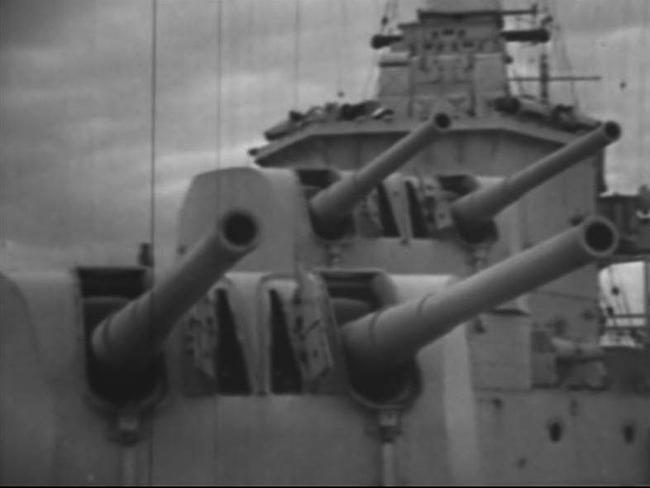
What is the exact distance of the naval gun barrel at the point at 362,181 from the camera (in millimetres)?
14945

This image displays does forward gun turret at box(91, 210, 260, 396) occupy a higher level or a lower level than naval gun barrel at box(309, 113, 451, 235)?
lower

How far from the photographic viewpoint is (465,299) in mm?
10531

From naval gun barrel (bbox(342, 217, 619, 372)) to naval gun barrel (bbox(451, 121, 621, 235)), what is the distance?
16.0ft

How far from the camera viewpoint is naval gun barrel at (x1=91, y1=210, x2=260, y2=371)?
920 centimetres

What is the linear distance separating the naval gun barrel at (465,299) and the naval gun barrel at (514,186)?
4873 mm

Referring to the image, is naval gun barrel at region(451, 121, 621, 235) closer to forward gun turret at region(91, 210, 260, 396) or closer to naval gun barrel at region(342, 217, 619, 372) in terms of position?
naval gun barrel at region(342, 217, 619, 372)

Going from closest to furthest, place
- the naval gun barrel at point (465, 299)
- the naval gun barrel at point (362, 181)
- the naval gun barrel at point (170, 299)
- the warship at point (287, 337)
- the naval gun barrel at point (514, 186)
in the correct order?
the naval gun barrel at point (170, 299)
the naval gun barrel at point (465, 299)
the warship at point (287, 337)
the naval gun barrel at point (362, 181)
the naval gun barrel at point (514, 186)

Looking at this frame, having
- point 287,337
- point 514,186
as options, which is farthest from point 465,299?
point 514,186

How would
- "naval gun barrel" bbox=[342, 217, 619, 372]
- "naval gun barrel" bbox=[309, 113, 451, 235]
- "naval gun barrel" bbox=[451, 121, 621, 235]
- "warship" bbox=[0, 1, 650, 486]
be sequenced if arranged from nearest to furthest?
"naval gun barrel" bbox=[342, 217, 619, 372]
"warship" bbox=[0, 1, 650, 486]
"naval gun barrel" bbox=[309, 113, 451, 235]
"naval gun barrel" bbox=[451, 121, 621, 235]

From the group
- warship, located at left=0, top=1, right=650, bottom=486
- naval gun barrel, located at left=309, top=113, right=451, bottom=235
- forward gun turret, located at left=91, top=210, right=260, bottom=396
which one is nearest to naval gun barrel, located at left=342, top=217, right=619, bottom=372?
warship, located at left=0, top=1, right=650, bottom=486


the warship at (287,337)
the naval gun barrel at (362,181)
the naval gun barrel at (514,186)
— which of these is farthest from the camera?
the naval gun barrel at (514,186)

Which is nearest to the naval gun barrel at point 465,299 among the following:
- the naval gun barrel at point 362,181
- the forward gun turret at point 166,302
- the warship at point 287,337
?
the warship at point 287,337

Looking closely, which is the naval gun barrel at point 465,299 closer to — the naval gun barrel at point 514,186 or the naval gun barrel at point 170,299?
the naval gun barrel at point 170,299

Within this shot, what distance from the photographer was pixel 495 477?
15.0 metres
